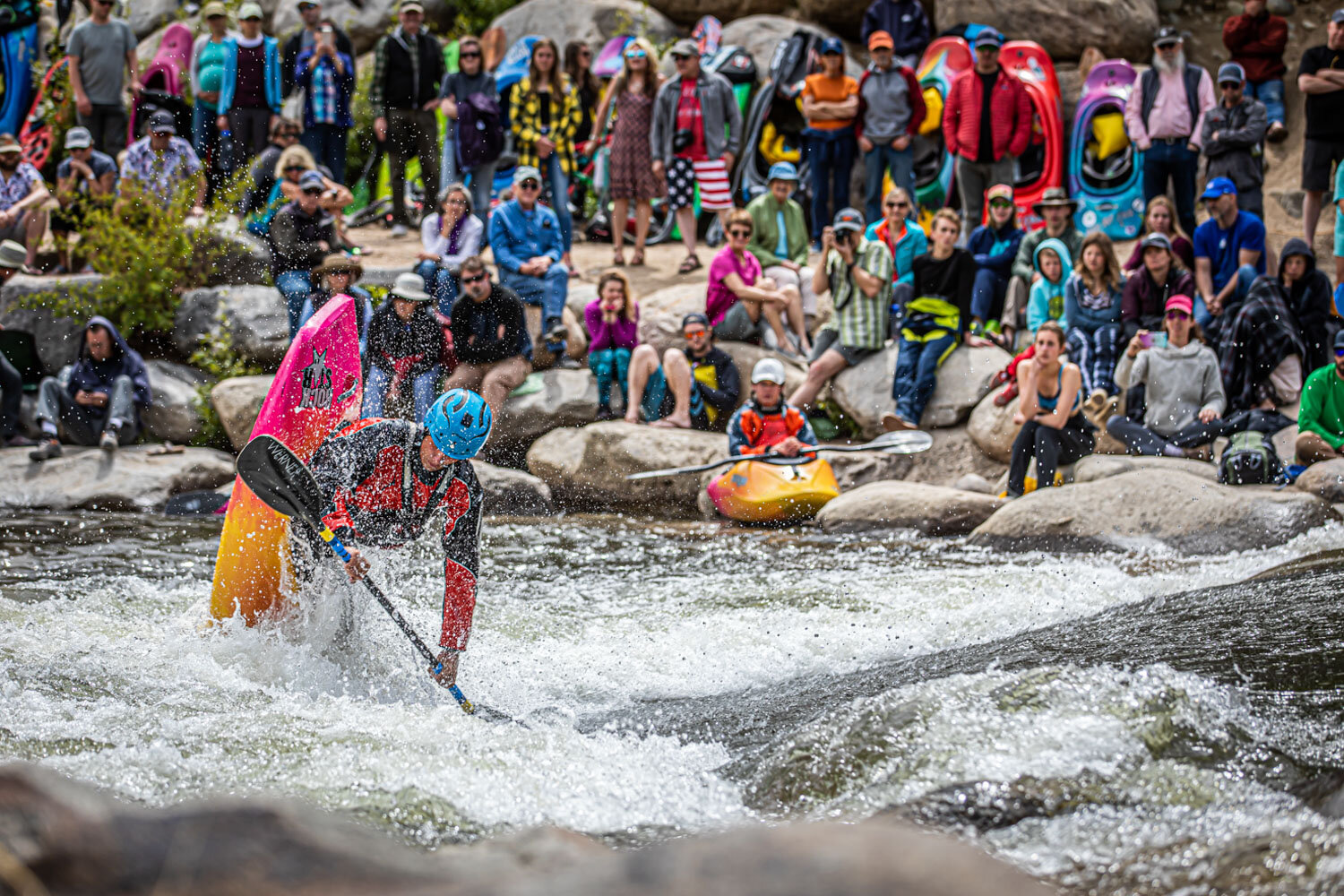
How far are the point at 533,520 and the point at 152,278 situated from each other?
4.66m

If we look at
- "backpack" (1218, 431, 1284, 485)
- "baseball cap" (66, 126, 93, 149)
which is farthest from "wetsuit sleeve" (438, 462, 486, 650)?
"baseball cap" (66, 126, 93, 149)

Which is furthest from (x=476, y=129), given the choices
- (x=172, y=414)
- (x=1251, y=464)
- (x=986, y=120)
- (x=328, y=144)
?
(x=1251, y=464)

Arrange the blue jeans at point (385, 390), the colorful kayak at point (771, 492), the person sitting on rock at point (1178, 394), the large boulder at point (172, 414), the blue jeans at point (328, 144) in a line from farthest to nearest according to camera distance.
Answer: the blue jeans at point (328, 144) → the large boulder at point (172, 414) → the blue jeans at point (385, 390) → the colorful kayak at point (771, 492) → the person sitting on rock at point (1178, 394)

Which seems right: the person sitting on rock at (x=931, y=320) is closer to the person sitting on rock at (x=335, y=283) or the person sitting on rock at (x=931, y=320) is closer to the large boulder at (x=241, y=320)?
the person sitting on rock at (x=335, y=283)

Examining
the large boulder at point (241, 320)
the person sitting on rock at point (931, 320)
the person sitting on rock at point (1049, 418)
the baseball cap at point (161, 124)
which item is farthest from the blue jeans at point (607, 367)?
Answer: the baseball cap at point (161, 124)

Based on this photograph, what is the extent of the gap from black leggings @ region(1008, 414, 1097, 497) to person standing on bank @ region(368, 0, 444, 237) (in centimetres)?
644

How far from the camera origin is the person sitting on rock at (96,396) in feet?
32.2

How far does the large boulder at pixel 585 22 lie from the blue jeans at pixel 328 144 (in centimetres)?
382

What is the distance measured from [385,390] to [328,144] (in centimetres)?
371

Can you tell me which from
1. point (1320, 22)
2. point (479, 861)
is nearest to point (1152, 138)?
point (1320, 22)

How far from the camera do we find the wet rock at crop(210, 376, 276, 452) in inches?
395

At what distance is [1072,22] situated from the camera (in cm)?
1373

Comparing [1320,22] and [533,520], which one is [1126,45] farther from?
[533,520]

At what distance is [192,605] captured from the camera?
20.6 feet
